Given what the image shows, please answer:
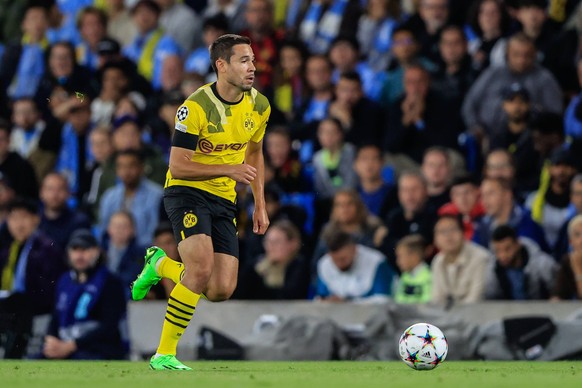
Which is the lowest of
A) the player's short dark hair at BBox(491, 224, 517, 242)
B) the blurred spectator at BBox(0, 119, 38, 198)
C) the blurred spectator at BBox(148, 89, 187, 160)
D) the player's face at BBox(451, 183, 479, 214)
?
the blurred spectator at BBox(0, 119, 38, 198)

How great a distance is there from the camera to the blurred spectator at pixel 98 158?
16859 mm

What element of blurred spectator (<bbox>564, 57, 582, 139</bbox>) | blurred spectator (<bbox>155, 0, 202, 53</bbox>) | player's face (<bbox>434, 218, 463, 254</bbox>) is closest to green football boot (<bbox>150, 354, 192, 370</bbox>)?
player's face (<bbox>434, 218, 463, 254</bbox>)

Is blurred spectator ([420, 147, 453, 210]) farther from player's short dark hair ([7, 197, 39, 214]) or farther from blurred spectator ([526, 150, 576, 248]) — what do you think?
player's short dark hair ([7, 197, 39, 214])

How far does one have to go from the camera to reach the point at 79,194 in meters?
17.4

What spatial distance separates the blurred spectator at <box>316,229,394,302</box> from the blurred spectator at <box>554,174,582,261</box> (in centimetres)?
175

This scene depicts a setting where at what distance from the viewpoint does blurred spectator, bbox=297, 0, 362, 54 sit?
1789 cm

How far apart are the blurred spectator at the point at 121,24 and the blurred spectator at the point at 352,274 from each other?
22.8 ft

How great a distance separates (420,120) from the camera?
15891 mm

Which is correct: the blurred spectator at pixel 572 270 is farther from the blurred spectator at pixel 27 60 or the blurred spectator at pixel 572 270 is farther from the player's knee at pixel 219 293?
the blurred spectator at pixel 27 60

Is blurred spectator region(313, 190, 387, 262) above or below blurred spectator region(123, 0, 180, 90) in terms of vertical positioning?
below

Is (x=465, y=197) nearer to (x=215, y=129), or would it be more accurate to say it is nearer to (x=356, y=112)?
(x=356, y=112)

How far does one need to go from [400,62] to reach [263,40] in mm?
2066

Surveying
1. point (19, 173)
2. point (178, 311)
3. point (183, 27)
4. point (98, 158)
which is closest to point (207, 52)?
point (183, 27)
